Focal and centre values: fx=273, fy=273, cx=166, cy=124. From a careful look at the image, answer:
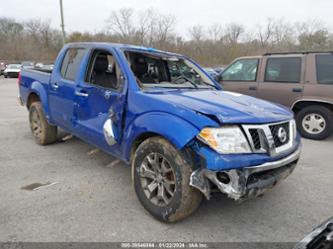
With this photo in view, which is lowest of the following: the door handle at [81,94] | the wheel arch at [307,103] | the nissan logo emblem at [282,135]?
the wheel arch at [307,103]

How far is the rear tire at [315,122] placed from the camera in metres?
6.04

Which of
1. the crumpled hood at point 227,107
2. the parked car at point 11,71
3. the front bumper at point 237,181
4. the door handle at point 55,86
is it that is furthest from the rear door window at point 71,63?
the parked car at point 11,71

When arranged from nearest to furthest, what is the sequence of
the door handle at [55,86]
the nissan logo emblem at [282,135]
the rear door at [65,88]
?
the nissan logo emblem at [282,135] → the rear door at [65,88] → the door handle at [55,86]

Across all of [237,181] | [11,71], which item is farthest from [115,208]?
[11,71]

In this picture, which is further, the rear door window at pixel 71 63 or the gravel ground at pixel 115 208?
the rear door window at pixel 71 63

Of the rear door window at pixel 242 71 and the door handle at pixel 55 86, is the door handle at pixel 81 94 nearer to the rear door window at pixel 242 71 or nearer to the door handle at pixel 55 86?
the door handle at pixel 55 86

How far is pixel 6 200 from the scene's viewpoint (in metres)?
3.17

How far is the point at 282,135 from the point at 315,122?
403 centimetres

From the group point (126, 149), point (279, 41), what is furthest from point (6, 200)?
point (279, 41)

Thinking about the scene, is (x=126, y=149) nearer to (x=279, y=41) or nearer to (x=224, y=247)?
(x=224, y=247)

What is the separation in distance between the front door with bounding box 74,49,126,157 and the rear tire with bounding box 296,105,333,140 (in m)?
4.75

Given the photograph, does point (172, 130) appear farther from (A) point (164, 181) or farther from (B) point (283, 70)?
(B) point (283, 70)

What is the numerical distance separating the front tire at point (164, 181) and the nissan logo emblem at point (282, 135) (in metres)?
1.01

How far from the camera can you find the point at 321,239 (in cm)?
172
